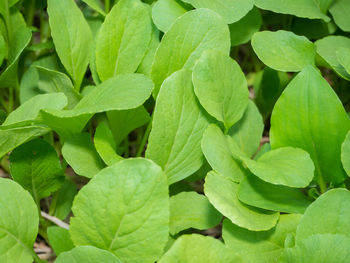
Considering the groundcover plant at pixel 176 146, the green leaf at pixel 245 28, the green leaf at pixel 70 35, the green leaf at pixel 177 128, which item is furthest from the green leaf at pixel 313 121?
the green leaf at pixel 70 35

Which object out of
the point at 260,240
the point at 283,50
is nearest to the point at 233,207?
the point at 260,240

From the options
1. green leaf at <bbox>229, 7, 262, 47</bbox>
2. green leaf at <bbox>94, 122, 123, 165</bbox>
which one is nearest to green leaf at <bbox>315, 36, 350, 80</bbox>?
green leaf at <bbox>229, 7, 262, 47</bbox>

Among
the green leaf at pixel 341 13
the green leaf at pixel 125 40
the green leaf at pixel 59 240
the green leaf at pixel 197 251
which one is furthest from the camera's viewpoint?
the green leaf at pixel 341 13

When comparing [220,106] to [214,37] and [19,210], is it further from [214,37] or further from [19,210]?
[19,210]

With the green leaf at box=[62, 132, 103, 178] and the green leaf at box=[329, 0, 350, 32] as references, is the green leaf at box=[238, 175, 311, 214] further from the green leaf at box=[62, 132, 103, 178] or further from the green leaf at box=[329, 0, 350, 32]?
the green leaf at box=[329, 0, 350, 32]

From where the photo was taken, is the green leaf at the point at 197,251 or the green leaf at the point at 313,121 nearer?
the green leaf at the point at 197,251

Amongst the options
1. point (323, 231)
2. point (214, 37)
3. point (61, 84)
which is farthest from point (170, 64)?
point (323, 231)

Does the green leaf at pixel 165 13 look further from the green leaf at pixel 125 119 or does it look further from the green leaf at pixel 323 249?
the green leaf at pixel 323 249
